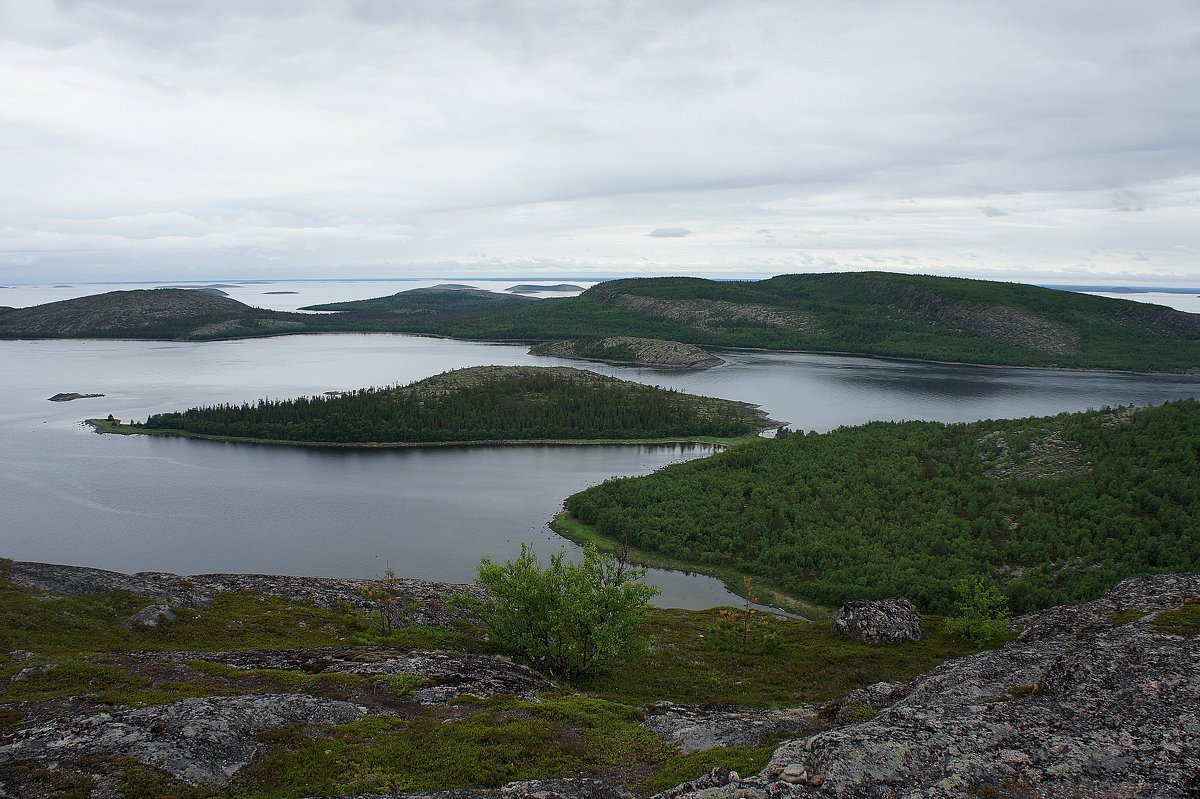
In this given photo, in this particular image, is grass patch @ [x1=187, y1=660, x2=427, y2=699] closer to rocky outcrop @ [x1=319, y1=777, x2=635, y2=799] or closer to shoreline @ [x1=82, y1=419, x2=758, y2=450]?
rocky outcrop @ [x1=319, y1=777, x2=635, y2=799]

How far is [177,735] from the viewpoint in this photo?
20406mm

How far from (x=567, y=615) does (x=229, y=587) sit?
29535mm

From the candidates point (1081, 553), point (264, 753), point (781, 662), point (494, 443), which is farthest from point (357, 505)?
point (1081, 553)

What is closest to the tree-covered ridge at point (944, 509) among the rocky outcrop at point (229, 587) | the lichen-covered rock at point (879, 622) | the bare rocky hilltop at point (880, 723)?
the lichen-covered rock at point (879, 622)

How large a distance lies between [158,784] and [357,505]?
228ft

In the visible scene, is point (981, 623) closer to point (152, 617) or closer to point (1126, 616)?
point (1126, 616)

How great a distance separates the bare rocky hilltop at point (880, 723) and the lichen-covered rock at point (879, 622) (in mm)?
12019

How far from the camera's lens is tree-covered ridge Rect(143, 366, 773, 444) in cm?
12569

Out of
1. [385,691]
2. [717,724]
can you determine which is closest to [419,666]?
[385,691]

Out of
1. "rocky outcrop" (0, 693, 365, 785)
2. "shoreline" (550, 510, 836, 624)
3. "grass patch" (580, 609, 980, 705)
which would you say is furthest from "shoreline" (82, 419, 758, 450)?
"rocky outcrop" (0, 693, 365, 785)

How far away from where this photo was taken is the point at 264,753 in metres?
20.7

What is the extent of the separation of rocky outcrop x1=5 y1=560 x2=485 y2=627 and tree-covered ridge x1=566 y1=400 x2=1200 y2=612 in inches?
1067

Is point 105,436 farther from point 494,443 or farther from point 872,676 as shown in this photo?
point 872,676

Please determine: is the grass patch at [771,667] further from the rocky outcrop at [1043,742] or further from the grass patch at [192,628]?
the rocky outcrop at [1043,742]
